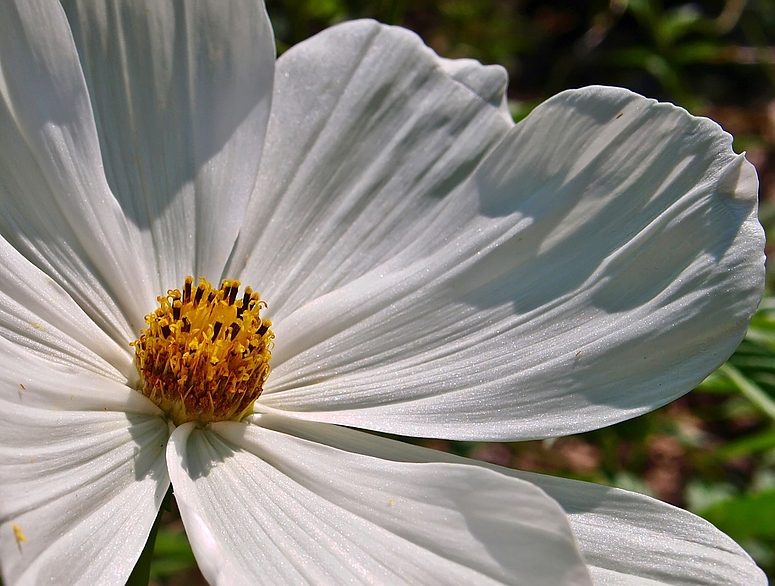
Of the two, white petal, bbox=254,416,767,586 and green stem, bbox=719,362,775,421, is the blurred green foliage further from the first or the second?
white petal, bbox=254,416,767,586

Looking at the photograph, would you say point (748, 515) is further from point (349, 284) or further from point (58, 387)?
point (58, 387)

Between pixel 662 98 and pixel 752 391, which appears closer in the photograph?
pixel 752 391

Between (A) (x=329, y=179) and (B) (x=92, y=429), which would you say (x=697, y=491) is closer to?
(A) (x=329, y=179)

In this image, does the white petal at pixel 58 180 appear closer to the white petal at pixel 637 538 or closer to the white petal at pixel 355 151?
the white petal at pixel 355 151

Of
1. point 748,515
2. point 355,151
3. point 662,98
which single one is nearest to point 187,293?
point 355,151

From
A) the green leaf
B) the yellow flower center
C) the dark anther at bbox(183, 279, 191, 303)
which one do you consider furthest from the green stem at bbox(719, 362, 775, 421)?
the dark anther at bbox(183, 279, 191, 303)

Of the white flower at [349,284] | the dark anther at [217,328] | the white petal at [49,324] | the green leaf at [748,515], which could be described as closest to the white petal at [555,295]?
the white flower at [349,284]
